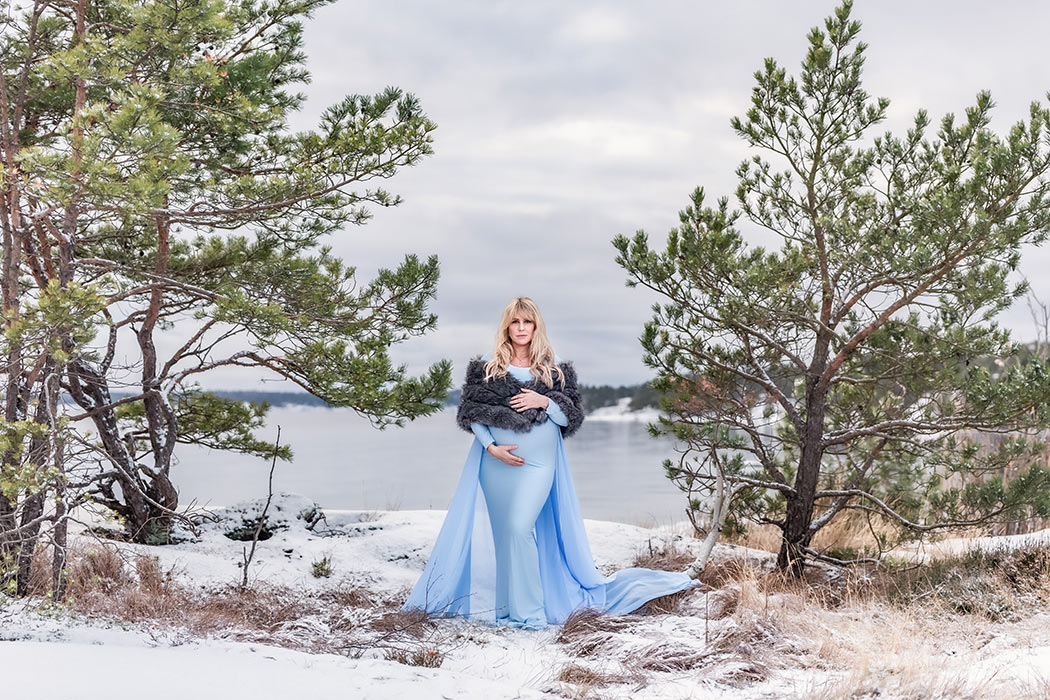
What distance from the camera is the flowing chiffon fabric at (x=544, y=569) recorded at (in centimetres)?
614

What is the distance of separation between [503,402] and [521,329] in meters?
0.50

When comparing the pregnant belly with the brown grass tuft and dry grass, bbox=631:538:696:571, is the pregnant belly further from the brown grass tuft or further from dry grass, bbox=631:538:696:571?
dry grass, bbox=631:538:696:571

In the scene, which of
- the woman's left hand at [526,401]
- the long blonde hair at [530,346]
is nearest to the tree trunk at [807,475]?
the long blonde hair at [530,346]

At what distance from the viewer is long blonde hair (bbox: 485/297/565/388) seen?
616 cm

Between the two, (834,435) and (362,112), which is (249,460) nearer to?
(362,112)

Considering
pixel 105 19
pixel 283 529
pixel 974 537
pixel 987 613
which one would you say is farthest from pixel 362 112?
pixel 974 537

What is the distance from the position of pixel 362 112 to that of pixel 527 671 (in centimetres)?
391

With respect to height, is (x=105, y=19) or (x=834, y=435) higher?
(x=105, y=19)

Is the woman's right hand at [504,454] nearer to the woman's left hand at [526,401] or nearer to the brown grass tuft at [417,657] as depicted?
the woman's left hand at [526,401]

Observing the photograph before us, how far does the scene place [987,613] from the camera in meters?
6.09

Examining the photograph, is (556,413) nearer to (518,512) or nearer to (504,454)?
(504,454)

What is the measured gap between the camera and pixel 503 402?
6.13 meters

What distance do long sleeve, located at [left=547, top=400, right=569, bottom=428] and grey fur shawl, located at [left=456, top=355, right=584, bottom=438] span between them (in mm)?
21

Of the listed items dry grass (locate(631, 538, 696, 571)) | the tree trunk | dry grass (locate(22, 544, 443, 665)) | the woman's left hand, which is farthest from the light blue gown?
the tree trunk
